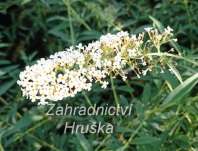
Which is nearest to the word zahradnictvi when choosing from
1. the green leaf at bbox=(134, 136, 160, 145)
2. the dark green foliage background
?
the dark green foliage background

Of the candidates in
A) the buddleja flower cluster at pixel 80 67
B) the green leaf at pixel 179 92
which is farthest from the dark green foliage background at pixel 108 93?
the buddleja flower cluster at pixel 80 67

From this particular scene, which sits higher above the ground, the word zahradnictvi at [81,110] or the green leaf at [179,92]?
the green leaf at [179,92]

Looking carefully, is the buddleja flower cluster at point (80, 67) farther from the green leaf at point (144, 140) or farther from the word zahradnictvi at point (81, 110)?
the word zahradnictvi at point (81, 110)

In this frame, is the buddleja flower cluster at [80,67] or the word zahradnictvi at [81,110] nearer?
the buddleja flower cluster at [80,67]

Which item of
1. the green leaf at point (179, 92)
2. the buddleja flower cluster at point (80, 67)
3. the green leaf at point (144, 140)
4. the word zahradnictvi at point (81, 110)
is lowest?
the green leaf at point (144, 140)

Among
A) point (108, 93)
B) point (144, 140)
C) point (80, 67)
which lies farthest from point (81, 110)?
point (80, 67)

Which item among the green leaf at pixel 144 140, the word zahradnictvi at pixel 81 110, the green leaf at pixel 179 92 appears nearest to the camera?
the green leaf at pixel 179 92

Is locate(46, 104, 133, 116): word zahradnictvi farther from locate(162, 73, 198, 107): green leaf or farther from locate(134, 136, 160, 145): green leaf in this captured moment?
locate(162, 73, 198, 107): green leaf

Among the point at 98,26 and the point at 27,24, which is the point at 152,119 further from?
the point at 27,24

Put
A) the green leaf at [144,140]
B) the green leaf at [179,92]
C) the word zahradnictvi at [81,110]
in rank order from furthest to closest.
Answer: the word zahradnictvi at [81,110]
the green leaf at [144,140]
the green leaf at [179,92]
